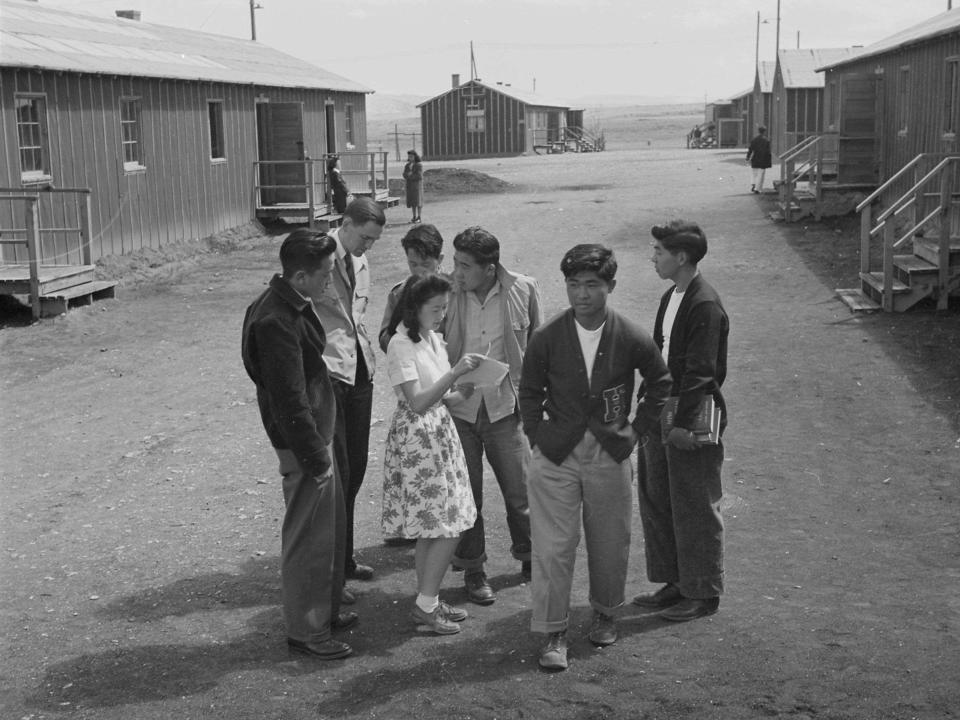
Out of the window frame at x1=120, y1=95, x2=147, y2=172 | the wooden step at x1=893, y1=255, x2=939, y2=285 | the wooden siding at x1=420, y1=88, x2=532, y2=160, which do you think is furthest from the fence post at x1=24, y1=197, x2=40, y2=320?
the wooden siding at x1=420, y1=88, x2=532, y2=160

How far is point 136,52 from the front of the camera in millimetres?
20078

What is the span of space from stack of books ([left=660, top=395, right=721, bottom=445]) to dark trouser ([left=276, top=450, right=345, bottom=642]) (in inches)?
57.7

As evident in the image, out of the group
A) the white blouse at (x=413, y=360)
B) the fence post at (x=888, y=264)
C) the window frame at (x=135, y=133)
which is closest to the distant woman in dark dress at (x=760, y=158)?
the fence post at (x=888, y=264)

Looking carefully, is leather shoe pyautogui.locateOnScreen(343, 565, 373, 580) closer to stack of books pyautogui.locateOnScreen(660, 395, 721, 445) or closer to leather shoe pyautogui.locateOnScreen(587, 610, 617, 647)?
leather shoe pyautogui.locateOnScreen(587, 610, 617, 647)

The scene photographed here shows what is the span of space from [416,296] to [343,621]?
1.46 metres

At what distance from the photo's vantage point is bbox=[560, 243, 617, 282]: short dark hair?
4500 mm

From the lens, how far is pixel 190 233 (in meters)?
20.5

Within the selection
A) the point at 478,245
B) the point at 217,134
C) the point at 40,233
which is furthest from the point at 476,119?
the point at 478,245

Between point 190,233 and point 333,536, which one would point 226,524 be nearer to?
point 333,536

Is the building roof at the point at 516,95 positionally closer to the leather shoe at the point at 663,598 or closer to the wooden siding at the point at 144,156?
the wooden siding at the point at 144,156

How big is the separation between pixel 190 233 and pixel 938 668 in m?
17.7

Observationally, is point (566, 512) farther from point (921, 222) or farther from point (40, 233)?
point (40, 233)

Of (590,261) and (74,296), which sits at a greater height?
(590,261)

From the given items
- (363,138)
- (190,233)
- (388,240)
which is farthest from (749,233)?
(363,138)
